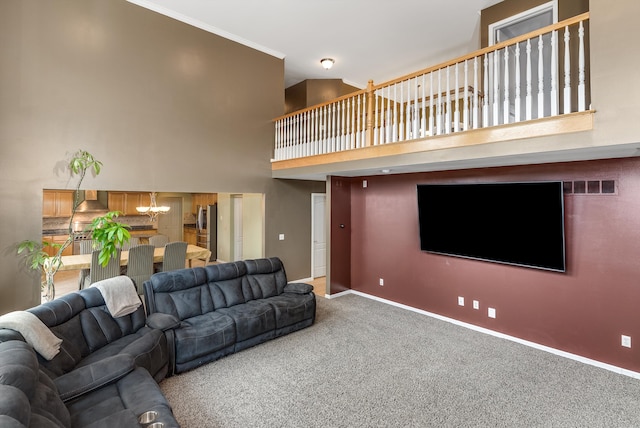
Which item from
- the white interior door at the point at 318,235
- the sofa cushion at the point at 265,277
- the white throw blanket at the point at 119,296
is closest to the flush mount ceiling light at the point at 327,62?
the white interior door at the point at 318,235

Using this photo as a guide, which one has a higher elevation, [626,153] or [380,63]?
[380,63]

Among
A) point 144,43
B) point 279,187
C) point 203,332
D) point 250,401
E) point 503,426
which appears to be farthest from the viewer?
point 279,187

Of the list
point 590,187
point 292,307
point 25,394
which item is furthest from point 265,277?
point 590,187

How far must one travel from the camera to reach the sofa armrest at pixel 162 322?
3213 mm

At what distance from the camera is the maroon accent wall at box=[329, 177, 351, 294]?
5.95m

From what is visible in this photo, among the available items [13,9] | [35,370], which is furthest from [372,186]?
[13,9]

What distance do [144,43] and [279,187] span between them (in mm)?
3221

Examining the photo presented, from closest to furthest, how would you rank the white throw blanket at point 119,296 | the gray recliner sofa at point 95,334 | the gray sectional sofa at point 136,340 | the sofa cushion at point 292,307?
1. the gray sectional sofa at point 136,340
2. the gray recliner sofa at point 95,334
3. the white throw blanket at point 119,296
4. the sofa cushion at point 292,307

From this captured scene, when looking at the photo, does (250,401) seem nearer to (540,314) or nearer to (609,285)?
(540,314)

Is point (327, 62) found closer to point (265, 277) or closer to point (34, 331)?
point (265, 277)

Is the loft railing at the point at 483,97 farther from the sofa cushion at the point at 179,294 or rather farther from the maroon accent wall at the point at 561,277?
the sofa cushion at the point at 179,294

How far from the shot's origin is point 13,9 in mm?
3893

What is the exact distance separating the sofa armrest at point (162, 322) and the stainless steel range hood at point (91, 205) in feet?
20.0

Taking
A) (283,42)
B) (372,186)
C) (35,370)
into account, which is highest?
(283,42)
